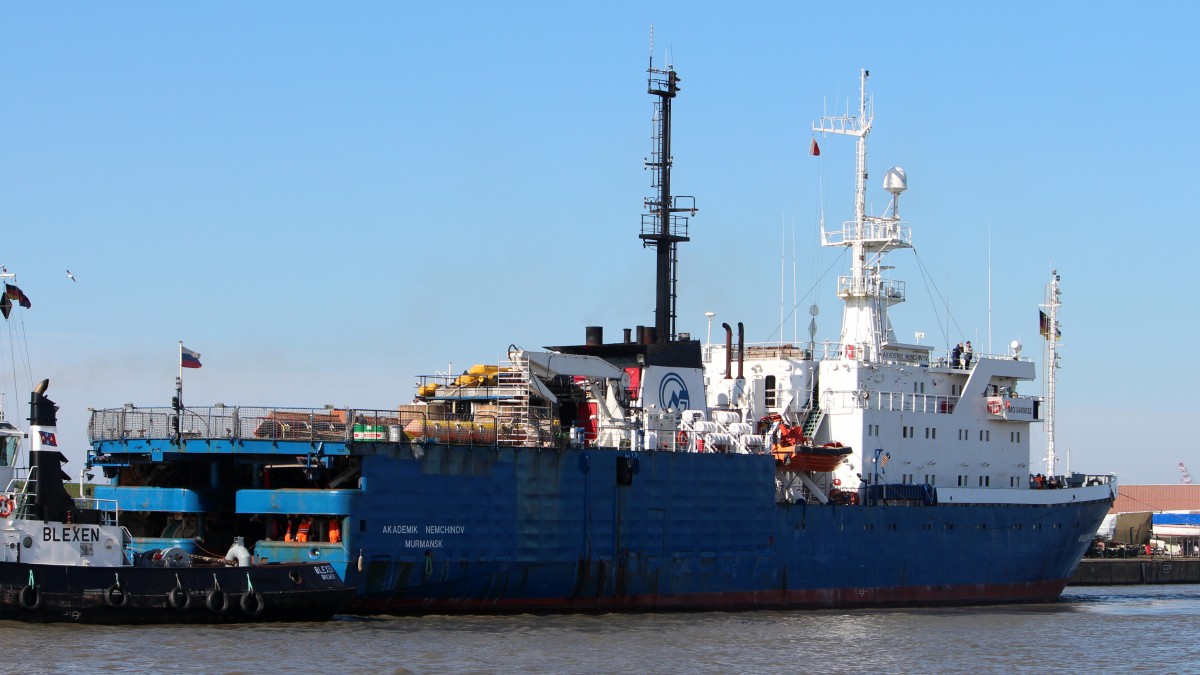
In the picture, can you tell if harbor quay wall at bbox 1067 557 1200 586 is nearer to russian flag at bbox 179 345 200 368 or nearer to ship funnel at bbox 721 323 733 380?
ship funnel at bbox 721 323 733 380

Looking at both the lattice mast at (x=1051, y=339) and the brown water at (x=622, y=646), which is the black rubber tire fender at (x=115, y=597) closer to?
the brown water at (x=622, y=646)

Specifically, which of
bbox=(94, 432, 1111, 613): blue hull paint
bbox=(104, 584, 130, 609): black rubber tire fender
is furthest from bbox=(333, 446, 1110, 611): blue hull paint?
bbox=(104, 584, 130, 609): black rubber tire fender

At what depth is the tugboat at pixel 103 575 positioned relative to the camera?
27.1 metres

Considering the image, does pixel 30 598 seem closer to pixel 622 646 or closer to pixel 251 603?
pixel 251 603

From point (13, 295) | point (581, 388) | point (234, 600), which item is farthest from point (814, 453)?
point (13, 295)

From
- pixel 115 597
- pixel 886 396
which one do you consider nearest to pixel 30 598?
pixel 115 597

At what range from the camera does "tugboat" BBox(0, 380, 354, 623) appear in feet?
88.8

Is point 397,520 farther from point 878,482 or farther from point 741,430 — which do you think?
point 878,482

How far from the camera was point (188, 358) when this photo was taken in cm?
3169

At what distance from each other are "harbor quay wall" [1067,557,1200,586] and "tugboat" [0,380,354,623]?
33.6 m

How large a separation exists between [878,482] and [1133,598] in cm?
1198

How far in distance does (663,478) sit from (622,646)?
6.38 meters

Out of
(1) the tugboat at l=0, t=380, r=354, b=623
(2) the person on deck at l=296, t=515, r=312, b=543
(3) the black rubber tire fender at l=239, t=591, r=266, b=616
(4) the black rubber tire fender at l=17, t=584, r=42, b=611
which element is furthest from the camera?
(2) the person on deck at l=296, t=515, r=312, b=543

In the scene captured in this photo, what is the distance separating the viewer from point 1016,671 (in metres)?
26.7
